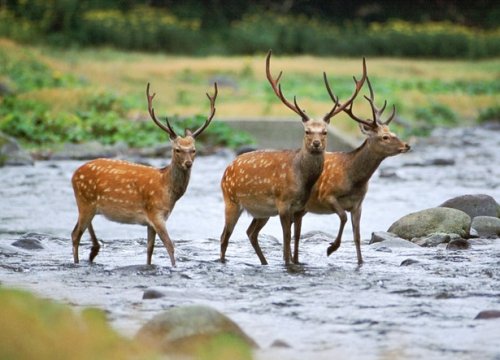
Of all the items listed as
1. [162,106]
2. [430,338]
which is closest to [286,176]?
[430,338]

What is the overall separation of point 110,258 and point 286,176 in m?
2.01

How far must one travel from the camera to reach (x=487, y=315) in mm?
9047

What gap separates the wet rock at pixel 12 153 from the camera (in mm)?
20672

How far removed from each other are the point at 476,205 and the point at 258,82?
71.8 ft

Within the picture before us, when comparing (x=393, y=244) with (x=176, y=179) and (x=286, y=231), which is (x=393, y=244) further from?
(x=176, y=179)

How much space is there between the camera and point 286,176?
451 inches

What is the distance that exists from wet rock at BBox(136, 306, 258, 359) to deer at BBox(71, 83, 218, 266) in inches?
126

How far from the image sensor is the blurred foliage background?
25797 millimetres

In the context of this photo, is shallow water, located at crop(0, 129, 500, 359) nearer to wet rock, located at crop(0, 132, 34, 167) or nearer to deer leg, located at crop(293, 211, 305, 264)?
deer leg, located at crop(293, 211, 305, 264)

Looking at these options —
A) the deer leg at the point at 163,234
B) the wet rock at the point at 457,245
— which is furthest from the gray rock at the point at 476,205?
the deer leg at the point at 163,234

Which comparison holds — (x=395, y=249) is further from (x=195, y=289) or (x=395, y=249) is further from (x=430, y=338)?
(x=430, y=338)

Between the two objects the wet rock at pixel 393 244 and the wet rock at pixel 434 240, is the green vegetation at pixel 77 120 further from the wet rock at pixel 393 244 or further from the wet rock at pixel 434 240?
the wet rock at pixel 434 240

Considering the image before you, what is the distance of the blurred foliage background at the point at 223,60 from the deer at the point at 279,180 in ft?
38.0

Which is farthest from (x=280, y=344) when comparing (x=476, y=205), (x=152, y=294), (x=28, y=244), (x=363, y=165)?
(x=476, y=205)
